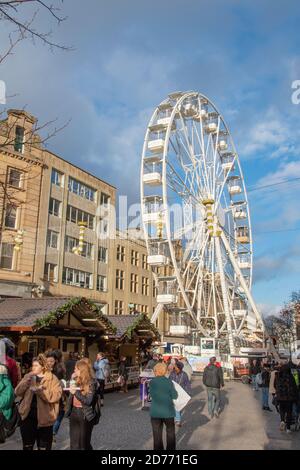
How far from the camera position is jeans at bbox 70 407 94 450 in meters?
7.00

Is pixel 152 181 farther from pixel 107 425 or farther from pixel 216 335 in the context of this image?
pixel 107 425

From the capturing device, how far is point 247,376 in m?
30.0

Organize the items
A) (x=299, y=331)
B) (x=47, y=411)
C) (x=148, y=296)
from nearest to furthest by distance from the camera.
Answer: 1. (x=47, y=411)
2. (x=148, y=296)
3. (x=299, y=331)

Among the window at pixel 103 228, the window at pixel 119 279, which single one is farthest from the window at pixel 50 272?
the window at pixel 119 279

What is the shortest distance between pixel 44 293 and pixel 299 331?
2174 inches

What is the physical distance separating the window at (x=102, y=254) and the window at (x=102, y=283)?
63.5 inches

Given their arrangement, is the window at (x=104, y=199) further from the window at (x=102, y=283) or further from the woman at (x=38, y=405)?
the woman at (x=38, y=405)

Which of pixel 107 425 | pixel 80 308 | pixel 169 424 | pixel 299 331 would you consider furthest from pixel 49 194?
pixel 299 331

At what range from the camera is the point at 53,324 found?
60.4 ft

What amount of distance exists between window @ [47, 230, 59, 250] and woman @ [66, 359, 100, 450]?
30798 millimetres

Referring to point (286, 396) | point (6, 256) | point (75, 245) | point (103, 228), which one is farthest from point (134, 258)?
point (286, 396)

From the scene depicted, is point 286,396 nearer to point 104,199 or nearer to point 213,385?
point 213,385

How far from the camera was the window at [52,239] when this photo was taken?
37.3m

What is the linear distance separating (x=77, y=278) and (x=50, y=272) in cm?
415
